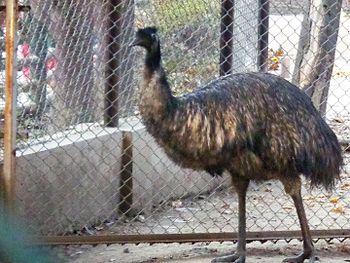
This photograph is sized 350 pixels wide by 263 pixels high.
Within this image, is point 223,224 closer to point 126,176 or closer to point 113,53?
point 126,176

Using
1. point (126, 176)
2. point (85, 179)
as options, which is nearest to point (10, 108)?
point (85, 179)

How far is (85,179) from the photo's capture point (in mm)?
5539

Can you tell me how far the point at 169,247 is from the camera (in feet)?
17.2

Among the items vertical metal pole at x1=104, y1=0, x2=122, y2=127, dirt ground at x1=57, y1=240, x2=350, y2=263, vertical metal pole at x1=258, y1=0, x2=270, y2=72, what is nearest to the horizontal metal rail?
dirt ground at x1=57, y1=240, x2=350, y2=263

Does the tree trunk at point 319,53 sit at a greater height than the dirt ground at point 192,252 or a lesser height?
greater

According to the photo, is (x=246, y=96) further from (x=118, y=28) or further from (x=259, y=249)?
(x=118, y=28)

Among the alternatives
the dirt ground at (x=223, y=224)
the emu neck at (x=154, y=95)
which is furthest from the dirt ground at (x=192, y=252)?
the emu neck at (x=154, y=95)

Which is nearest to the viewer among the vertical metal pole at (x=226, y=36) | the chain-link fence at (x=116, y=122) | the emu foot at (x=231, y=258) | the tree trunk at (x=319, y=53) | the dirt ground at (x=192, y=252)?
the emu foot at (x=231, y=258)

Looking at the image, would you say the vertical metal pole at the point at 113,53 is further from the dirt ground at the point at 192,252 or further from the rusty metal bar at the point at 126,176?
the dirt ground at the point at 192,252

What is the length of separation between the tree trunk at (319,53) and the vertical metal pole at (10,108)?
3114mm

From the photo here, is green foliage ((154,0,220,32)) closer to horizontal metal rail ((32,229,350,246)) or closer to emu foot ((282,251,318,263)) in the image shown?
horizontal metal rail ((32,229,350,246))

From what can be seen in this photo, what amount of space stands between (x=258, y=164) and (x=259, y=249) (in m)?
0.83

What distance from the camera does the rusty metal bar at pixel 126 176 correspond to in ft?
19.2

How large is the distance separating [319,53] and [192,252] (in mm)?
2823
